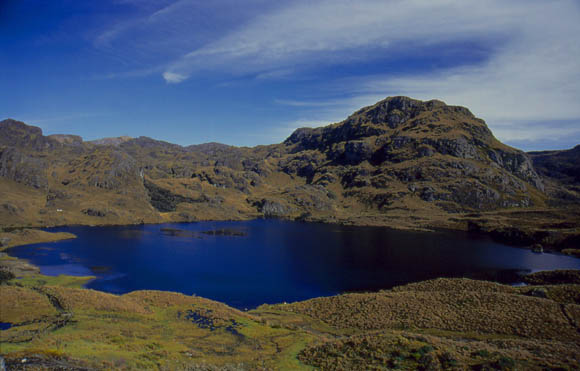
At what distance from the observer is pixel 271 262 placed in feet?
381

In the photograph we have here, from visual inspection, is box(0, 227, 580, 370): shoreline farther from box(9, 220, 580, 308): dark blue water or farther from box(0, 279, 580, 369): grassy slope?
box(9, 220, 580, 308): dark blue water

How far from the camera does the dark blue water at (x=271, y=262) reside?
84625 mm

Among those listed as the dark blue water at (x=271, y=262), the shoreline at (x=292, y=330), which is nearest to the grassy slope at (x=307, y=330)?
the shoreline at (x=292, y=330)

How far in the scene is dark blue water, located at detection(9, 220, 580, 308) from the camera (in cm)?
8462

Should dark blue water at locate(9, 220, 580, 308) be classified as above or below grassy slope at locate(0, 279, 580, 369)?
below

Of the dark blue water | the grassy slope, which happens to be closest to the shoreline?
the grassy slope

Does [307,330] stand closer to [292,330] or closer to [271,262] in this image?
[292,330]

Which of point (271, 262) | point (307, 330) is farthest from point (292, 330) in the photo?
point (271, 262)

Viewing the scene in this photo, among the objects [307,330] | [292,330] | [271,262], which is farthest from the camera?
[271,262]

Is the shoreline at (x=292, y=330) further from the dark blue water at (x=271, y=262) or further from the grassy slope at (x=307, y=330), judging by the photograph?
the dark blue water at (x=271, y=262)

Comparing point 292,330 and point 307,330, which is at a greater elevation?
point 292,330

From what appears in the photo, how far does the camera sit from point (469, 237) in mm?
182375

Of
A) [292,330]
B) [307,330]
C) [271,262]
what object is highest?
[292,330]

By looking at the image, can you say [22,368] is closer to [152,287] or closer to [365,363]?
[365,363]
